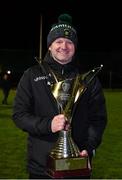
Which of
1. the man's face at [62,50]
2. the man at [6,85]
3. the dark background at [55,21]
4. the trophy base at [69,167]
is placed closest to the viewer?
the trophy base at [69,167]

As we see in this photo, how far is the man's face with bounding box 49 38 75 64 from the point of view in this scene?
380 cm

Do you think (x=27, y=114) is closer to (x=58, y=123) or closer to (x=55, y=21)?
(x=58, y=123)

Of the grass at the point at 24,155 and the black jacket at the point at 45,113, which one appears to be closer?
the black jacket at the point at 45,113

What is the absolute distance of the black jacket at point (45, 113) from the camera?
147 inches

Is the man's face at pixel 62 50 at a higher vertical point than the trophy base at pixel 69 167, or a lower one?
higher

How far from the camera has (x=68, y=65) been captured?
3838 millimetres

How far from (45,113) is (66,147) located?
346 millimetres

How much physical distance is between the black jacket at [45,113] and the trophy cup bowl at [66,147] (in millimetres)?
141

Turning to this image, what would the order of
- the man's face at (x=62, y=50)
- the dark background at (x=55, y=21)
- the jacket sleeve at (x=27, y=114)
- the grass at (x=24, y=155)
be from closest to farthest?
1. the jacket sleeve at (x=27, y=114)
2. the man's face at (x=62, y=50)
3. the grass at (x=24, y=155)
4. the dark background at (x=55, y=21)

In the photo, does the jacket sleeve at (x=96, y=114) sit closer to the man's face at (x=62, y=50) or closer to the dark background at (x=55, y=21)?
the man's face at (x=62, y=50)

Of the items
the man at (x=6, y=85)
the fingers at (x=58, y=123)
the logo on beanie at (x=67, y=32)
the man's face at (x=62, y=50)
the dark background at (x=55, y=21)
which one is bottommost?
the man at (x=6, y=85)

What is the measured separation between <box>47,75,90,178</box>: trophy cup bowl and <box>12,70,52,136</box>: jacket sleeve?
135 mm

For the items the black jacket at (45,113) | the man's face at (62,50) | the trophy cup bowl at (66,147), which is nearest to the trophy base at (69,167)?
the trophy cup bowl at (66,147)

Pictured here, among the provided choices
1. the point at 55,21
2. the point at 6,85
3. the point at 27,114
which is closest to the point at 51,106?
the point at 27,114
